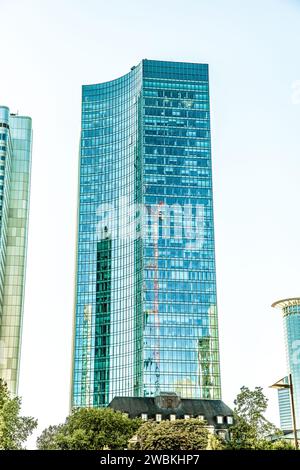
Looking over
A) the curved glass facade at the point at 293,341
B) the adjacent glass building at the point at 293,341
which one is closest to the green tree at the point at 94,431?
the adjacent glass building at the point at 293,341

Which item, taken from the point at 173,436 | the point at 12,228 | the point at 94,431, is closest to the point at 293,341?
the point at 173,436

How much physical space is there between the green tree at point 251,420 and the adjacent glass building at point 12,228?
13222 mm

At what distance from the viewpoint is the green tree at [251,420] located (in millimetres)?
11898

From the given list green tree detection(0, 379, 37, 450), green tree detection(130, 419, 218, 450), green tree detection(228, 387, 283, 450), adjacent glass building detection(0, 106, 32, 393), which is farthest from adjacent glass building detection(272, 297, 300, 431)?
adjacent glass building detection(0, 106, 32, 393)

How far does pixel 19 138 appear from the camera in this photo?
30.6m

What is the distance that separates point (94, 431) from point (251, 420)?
393cm

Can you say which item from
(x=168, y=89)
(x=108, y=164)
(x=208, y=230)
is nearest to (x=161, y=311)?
(x=208, y=230)

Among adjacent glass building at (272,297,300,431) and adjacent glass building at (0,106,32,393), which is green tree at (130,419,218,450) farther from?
adjacent glass building at (0,106,32,393)

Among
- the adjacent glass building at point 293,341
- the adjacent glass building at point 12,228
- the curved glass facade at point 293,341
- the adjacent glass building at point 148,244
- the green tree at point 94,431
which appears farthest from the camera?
the adjacent glass building at point 148,244

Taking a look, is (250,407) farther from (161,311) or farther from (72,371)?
(72,371)

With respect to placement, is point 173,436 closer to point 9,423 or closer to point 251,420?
point 251,420

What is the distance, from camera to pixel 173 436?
45.5 ft

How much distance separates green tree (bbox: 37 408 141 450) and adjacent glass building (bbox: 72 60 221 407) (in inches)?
502

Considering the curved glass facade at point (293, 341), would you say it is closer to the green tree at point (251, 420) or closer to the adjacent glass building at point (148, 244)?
the green tree at point (251, 420)
